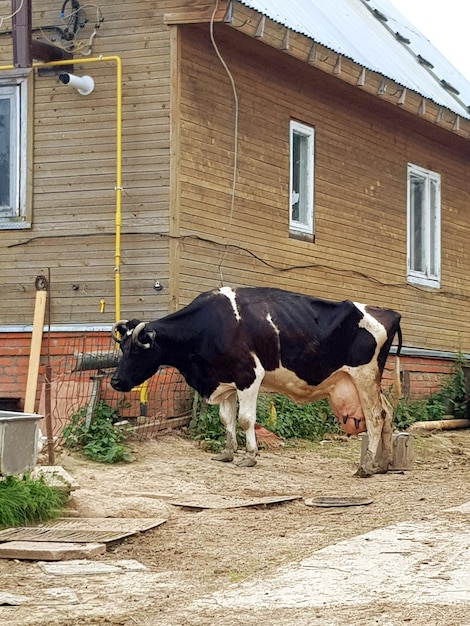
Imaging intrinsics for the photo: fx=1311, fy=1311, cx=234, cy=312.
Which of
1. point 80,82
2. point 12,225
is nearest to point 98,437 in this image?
point 12,225

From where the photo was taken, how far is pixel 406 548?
8148mm

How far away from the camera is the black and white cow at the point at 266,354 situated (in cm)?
1265

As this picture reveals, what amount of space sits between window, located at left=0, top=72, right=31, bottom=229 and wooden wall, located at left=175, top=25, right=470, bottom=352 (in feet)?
6.27

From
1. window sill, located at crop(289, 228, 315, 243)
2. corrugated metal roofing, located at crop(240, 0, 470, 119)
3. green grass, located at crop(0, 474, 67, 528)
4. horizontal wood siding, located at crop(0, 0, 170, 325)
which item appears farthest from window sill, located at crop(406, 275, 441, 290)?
green grass, located at crop(0, 474, 67, 528)

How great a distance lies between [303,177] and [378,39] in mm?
5228

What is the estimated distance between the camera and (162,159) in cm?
1429

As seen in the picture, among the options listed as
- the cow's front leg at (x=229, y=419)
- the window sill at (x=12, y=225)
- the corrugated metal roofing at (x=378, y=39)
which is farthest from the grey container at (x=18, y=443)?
the corrugated metal roofing at (x=378, y=39)

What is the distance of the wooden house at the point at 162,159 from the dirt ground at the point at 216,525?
2.14 metres

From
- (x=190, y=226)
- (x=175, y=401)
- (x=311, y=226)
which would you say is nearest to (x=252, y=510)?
(x=175, y=401)

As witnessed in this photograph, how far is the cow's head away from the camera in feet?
41.9

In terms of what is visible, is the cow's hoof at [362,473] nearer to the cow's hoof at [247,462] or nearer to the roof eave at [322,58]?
the cow's hoof at [247,462]

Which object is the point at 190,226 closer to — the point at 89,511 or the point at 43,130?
the point at 43,130

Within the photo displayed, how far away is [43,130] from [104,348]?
2653mm

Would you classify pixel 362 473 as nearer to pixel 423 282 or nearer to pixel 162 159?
pixel 162 159
